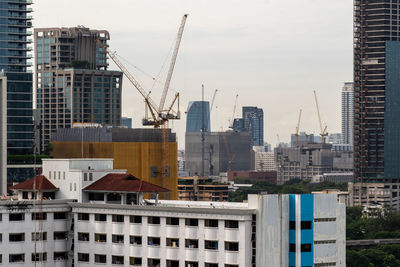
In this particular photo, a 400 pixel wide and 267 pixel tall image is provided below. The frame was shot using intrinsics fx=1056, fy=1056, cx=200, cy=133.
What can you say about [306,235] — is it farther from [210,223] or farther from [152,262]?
[152,262]

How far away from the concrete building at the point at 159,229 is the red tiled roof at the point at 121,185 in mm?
212

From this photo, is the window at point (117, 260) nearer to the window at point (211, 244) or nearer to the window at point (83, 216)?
the window at point (83, 216)

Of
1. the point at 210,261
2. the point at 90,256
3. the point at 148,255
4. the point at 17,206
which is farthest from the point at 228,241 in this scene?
the point at 17,206

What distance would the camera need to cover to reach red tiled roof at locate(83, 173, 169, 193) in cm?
16862

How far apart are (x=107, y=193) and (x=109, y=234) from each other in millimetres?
8802

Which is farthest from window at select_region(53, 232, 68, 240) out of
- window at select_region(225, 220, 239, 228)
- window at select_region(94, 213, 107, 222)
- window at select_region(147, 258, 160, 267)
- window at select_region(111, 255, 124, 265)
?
window at select_region(225, 220, 239, 228)

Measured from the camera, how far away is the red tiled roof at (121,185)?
168625 mm

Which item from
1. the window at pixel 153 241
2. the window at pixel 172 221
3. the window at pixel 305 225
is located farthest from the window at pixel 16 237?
the window at pixel 305 225

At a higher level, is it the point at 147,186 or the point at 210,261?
the point at 147,186

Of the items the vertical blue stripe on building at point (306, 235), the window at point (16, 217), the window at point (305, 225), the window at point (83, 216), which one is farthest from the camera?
the window at point (83, 216)

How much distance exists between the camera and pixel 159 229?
532 feet

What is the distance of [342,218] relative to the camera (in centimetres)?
15975

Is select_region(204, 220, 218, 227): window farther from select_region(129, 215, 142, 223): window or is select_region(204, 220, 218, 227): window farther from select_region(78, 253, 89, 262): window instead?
select_region(78, 253, 89, 262): window

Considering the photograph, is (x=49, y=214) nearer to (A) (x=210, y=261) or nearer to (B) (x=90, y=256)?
(B) (x=90, y=256)
